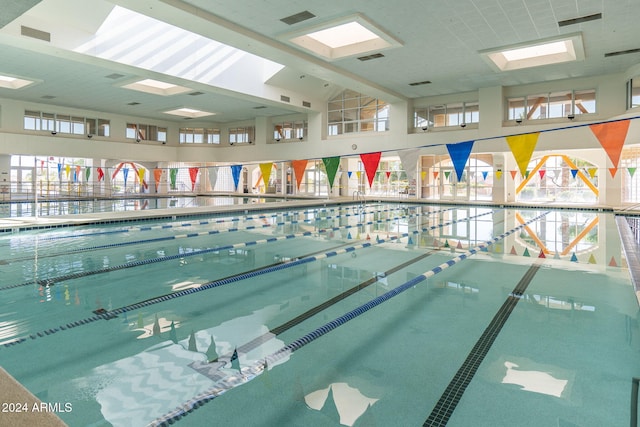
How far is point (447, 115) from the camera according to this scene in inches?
667

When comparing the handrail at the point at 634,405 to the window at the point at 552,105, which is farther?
the window at the point at 552,105

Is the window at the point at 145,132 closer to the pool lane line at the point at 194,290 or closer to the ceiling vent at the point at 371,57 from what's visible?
the ceiling vent at the point at 371,57

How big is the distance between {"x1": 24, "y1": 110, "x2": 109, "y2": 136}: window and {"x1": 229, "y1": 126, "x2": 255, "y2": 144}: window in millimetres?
6491

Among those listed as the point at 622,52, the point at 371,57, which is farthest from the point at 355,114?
the point at 622,52

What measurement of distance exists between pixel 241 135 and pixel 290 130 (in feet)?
11.6

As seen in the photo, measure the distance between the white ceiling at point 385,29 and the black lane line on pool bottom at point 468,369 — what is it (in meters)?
5.09

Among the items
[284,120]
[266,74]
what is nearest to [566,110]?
[266,74]

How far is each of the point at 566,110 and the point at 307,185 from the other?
13259 millimetres

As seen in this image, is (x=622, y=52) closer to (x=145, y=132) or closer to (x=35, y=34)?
(x=35, y=34)

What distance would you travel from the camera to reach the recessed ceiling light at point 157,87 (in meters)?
15.3

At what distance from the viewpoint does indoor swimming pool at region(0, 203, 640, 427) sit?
6.64ft

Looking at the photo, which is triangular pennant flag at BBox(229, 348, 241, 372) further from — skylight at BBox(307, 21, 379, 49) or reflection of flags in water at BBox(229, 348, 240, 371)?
skylight at BBox(307, 21, 379, 49)

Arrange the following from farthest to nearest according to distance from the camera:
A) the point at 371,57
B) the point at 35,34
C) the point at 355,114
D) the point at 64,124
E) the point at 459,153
Answer: the point at 355,114 → the point at 64,124 → the point at 371,57 → the point at 35,34 → the point at 459,153

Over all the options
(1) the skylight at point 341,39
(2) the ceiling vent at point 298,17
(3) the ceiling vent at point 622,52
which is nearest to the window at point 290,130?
(1) the skylight at point 341,39
